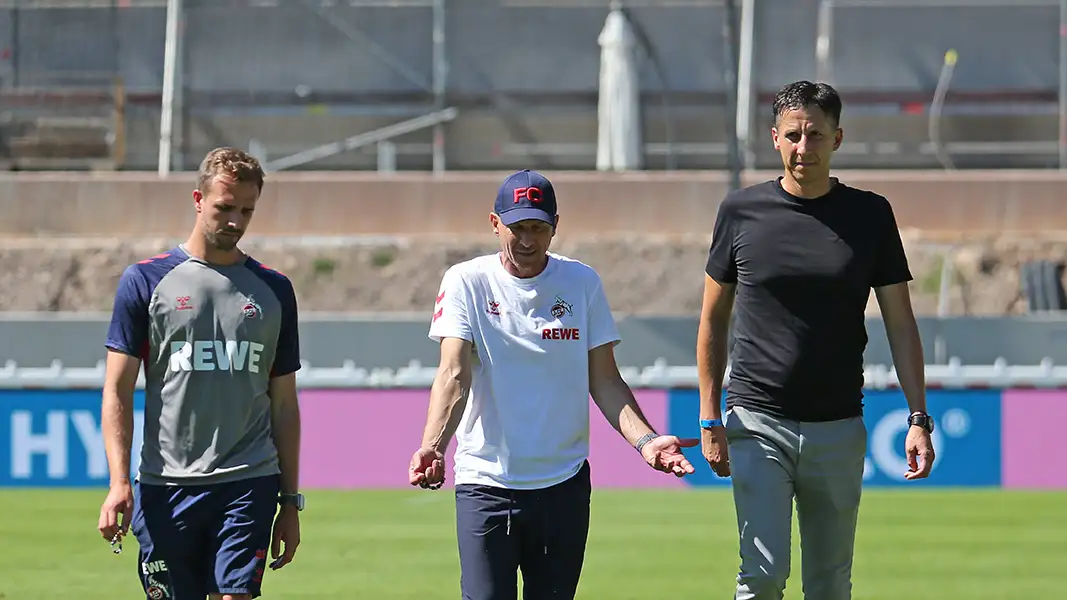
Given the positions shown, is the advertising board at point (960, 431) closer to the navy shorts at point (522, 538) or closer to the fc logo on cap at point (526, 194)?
the navy shorts at point (522, 538)

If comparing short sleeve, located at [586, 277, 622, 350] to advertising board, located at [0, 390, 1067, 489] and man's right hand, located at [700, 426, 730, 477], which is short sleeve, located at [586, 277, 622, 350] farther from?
advertising board, located at [0, 390, 1067, 489]

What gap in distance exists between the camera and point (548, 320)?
5266 mm

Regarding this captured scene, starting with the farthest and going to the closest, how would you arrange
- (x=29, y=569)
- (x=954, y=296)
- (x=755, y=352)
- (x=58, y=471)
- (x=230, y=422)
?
(x=954, y=296) < (x=58, y=471) < (x=29, y=569) < (x=755, y=352) < (x=230, y=422)

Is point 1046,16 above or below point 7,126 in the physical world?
above

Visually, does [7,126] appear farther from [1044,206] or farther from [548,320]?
[548,320]

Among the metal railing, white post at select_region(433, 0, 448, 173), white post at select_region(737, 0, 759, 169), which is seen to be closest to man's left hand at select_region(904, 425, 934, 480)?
the metal railing

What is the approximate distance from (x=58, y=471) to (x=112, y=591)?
5.10 m

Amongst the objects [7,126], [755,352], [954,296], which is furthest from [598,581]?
[7,126]

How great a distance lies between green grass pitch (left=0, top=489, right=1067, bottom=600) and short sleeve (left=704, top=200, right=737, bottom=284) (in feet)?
11.3

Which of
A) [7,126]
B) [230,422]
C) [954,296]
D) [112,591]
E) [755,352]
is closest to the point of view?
[230,422]

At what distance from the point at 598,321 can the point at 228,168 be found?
128 cm

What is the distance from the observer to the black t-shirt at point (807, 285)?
5.53 m

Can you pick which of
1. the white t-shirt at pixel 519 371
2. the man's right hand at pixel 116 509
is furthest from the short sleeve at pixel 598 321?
the man's right hand at pixel 116 509

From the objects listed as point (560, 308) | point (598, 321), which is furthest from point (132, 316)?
point (598, 321)
